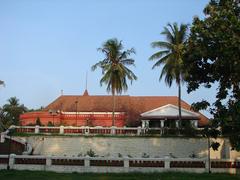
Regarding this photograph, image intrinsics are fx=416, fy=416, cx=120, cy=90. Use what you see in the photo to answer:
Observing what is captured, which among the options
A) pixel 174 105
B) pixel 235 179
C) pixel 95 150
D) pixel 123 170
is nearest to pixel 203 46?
pixel 235 179

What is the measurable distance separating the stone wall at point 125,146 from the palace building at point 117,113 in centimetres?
977

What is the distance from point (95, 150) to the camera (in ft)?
100

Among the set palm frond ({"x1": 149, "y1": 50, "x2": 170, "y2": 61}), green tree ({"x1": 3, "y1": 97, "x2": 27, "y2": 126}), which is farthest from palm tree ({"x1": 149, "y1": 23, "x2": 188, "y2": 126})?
green tree ({"x1": 3, "y1": 97, "x2": 27, "y2": 126})

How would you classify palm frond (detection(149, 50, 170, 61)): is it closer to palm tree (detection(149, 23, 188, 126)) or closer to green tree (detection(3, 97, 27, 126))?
palm tree (detection(149, 23, 188, 126))

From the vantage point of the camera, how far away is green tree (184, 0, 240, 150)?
58.2ft

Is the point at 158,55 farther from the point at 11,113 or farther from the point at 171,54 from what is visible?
the point at 11,113

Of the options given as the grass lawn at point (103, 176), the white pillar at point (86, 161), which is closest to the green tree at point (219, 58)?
the grass lawn at point (103, 176)

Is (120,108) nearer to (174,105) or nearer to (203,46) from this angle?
(174,105)

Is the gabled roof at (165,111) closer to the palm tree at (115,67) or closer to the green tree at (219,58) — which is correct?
the palm tree at (115,67)

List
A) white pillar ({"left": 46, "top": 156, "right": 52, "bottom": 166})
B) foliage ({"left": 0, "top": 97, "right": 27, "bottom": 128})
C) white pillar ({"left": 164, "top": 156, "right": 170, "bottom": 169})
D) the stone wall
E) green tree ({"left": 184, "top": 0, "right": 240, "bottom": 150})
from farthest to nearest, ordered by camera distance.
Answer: foliage ({"left": 0, "top": 97, "right": 27, "bottom": 128}), the stone wall, white pillar ({"left": 46, "top": 156, "right": 52, "bottom": 166}), white pillar ({"left": 164, "top": 156, "right": 170, "bottom": 169}), green tree ({"left": 184, "top": 0, "right": 240, "bottom": 150})

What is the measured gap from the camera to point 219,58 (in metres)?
18.1

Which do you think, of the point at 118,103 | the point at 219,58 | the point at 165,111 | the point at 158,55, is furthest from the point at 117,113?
the point at 219,58

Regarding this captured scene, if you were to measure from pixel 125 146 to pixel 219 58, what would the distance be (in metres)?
14.2

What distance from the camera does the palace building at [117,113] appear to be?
41781 millimetres
